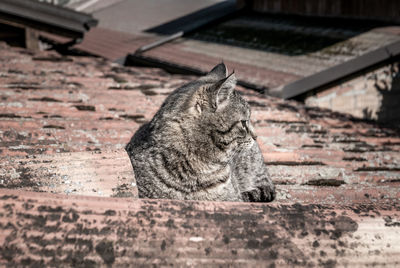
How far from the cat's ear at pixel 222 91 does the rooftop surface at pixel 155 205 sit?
2.50 feet

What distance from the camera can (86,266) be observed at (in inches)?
48.4

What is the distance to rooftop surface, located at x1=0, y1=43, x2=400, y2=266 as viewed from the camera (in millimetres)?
1308

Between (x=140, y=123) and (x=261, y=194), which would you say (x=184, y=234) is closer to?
(x=261, y=194)

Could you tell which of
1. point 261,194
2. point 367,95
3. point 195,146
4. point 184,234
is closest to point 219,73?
point 195,146

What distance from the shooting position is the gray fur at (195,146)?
263 cm

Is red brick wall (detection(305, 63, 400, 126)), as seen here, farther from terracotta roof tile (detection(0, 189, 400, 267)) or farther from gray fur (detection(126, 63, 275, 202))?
terracotta roof tile (detection(0, 189, 400, 267))

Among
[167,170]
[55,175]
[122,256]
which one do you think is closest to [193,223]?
[122,256]

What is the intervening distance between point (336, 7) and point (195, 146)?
761 cm

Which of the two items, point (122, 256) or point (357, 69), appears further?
point (357, 69)

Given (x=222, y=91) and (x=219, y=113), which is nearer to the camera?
(x=222, y=91)

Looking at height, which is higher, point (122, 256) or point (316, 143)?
point (122, 256)

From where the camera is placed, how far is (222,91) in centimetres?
277

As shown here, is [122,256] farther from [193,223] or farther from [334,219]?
[334,219]

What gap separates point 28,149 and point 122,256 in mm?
1458
